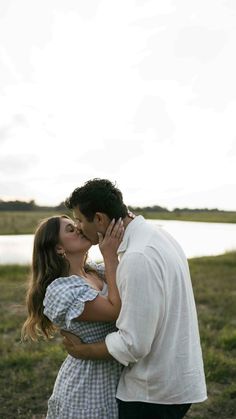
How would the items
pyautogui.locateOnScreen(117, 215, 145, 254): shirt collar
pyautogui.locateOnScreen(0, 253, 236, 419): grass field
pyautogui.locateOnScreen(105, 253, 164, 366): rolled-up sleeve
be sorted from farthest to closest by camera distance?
pyautogui.locateOnScreen(0, 253, 236, 419): grass field, pyautogui.locateOnScreen(117, 215, 145, 254): shirt collar, pyautogui.locateOnScreen(105, 253, 164, 366): rolled-up sleeve

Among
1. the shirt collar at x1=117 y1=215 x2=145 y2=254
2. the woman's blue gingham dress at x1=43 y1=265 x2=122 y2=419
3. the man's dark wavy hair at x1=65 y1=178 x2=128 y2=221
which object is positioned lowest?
the woman's blue gingham dress at x1=43 y1=265 x2=122 y2=419

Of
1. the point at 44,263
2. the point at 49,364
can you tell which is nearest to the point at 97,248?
the point at 49,364

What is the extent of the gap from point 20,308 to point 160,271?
8720mm

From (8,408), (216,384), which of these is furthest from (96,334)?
Result: (216,384)

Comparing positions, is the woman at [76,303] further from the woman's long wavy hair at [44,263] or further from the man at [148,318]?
the man at [148,318]

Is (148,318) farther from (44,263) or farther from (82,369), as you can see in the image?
(44,263)

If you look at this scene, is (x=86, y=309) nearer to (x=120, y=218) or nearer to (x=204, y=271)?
(x=120, y=218)

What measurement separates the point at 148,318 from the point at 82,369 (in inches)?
29.8

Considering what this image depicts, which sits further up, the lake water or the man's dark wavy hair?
the man's dark wavy hair

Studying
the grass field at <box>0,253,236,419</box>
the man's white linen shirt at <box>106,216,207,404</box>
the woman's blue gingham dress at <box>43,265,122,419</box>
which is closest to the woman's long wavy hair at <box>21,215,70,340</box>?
the woman's blue gingham dress at <box>43,265,122,419</box>

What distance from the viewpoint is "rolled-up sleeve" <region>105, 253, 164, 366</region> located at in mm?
2613

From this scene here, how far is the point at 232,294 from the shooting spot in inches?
488

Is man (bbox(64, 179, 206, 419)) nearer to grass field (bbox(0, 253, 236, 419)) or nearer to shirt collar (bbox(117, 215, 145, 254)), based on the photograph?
shirt collar (bbox(117, 215, 145, 254))

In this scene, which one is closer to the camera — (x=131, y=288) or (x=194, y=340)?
(x=131, y=288)
